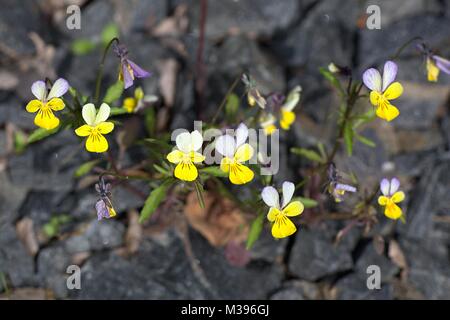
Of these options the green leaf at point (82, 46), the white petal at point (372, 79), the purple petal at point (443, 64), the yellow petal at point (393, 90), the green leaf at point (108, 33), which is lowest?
the yellow petal at point (393, 90)

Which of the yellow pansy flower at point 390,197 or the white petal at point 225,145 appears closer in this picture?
the white petal at point 225,145

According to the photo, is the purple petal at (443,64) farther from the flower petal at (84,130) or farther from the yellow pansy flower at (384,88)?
the flower petal at (84,130)

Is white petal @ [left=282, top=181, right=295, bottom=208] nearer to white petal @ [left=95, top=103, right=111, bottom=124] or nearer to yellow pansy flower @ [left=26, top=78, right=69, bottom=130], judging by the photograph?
white petal @ [left=95, top=103, right=111, bottom=124]

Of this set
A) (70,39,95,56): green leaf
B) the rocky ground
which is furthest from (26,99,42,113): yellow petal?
(70,39,95,56): green leaf

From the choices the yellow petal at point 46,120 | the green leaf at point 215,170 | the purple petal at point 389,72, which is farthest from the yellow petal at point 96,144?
the purple petal at point 389,72

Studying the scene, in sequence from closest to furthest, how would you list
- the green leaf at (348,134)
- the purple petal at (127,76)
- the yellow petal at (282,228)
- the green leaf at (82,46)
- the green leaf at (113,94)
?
1. the yellow petal at (282,228)
2. the purple petal at (127,76)
3. the green leaf at (113,94)
4. the green leaf at (348,134)
5. the green leaf at (82,46)

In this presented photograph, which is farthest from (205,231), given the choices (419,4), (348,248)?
(419,4)

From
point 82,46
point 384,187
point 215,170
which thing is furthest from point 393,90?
point 82,46

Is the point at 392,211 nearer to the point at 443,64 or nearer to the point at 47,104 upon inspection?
the point at 443,64
